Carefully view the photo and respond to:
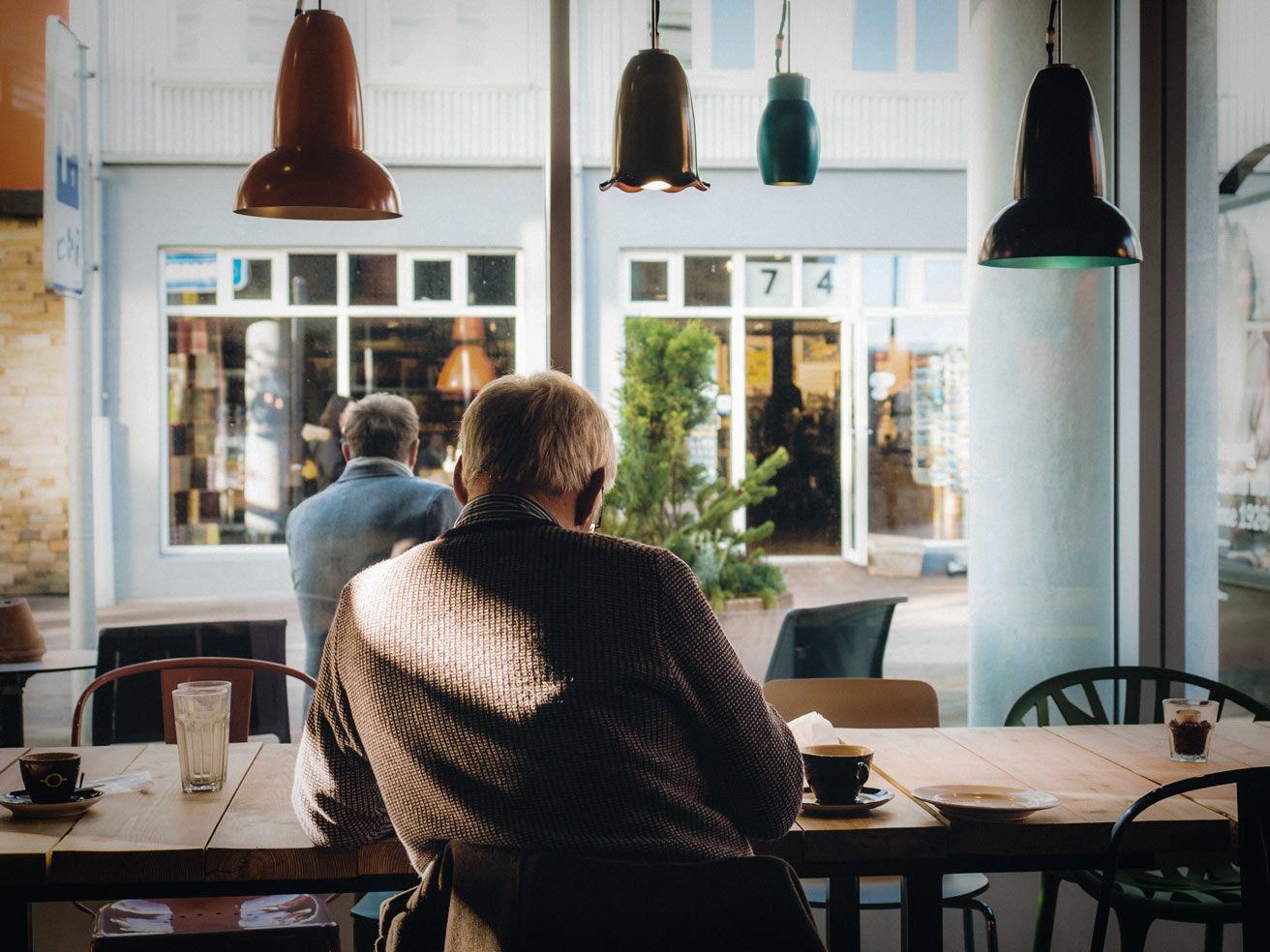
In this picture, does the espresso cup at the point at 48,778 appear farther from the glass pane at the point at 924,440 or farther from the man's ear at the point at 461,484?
the glass pane at the point at 924,440

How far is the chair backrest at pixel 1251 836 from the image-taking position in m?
1.88

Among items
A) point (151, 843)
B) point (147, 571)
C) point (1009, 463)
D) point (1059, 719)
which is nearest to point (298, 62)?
point (151, 843)

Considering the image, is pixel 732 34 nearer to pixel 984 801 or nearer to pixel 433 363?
pixel 433 363

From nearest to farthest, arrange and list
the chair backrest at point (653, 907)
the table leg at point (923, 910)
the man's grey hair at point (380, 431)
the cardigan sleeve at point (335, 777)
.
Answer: the chair backrest at point (653, 907) → the cardigan sleeve at point (335, 777) → the table leg at point (923, 910) → the man's grey hair at point (380, 431)

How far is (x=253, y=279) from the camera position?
4211 millimetres

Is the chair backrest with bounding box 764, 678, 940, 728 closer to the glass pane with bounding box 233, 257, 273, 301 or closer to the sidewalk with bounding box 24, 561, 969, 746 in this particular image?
the sidewalk with bounding box 24, 561, 969, 746

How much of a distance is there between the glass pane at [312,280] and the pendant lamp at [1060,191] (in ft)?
7.66

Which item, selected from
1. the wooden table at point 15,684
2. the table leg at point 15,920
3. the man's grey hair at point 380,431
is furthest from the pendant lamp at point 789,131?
the wooden table at point 15,684

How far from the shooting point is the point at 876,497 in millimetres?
4383

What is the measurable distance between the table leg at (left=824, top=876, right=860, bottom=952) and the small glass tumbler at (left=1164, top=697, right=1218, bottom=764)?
2.28ft

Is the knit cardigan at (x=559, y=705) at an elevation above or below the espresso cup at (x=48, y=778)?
above

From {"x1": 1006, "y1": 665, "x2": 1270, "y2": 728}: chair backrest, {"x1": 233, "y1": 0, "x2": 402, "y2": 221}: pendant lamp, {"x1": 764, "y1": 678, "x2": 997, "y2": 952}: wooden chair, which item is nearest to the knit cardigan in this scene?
{"x1": 233, "y1": 0, "x2": 402, "y2": 221}: pendant lamp

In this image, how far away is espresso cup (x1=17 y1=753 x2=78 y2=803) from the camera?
7.01 ft

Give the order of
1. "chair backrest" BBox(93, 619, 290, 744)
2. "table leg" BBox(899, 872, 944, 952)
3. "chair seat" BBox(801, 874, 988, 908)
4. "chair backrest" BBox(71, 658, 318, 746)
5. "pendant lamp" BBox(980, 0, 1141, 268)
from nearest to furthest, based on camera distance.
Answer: "table leg" BBox(899, 872, 944, 952) → "pendant lamp" BBox(980, 0, 1141, 268) → "chair seat" BBox(801, 874, 988, 908) → "chair backrest" BBox(71, 658, 318, 746) → "chair backrest" BBox(93, 619, 290, 744)
